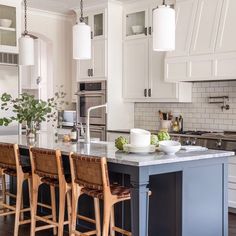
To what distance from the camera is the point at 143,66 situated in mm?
6512

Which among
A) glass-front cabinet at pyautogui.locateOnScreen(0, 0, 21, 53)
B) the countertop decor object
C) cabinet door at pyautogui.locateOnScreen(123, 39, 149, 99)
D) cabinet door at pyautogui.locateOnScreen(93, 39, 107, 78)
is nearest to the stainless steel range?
cabinet door at pyautogui.locateOnScreen(123, 39, 149, 99)

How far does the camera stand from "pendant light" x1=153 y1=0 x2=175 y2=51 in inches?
130

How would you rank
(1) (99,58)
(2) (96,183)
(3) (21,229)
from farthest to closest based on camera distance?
(1) (99,58) < (3) (21,229) < (2) (96,183)

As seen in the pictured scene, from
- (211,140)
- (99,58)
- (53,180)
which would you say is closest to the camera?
(53,180)

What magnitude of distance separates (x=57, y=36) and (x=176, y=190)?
489 cm

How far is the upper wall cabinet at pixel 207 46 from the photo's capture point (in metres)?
5.17

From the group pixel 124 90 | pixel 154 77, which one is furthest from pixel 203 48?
pixel 124 90

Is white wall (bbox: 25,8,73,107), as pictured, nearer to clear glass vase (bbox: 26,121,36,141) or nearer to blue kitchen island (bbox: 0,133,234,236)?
clear glass vase (bbox: 26,121,36,141)

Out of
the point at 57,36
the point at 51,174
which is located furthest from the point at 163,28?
the point at 57,36

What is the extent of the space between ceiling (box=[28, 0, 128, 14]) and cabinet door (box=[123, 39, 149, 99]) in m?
→ 0.87

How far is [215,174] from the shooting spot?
3453mm

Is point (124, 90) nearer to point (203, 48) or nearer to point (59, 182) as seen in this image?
point (203, 48)

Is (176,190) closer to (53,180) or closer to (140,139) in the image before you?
(140,139)

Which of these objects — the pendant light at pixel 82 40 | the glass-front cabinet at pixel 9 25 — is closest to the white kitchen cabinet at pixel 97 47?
the glass-front cabinet at pixel 9 25
